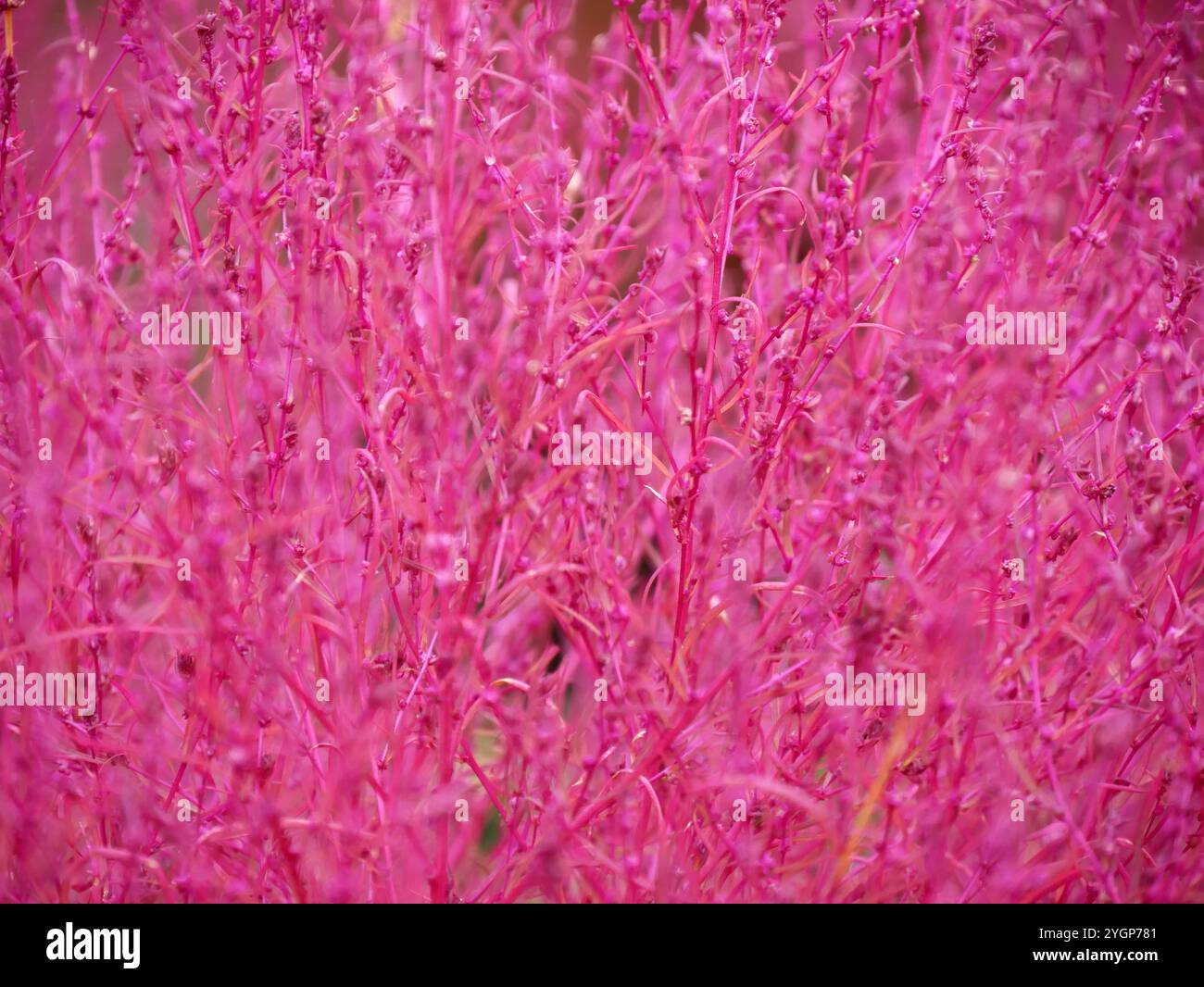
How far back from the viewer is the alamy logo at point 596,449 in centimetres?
98

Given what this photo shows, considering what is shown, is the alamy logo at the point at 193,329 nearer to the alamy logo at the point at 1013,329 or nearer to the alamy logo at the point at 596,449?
the alamy logo at the point at 596,449

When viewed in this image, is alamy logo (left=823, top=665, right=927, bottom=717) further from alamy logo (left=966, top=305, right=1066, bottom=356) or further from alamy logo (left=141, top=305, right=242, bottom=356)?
alamy logo (left=141, top=305, right=242, bottom=356)

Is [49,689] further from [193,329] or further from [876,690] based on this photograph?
[876,690]

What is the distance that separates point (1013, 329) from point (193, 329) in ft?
2.49

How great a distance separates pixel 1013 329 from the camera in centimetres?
95

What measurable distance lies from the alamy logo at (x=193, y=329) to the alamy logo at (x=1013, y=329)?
684 mm

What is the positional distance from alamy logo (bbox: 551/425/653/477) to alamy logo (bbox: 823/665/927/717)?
0.89 ft
